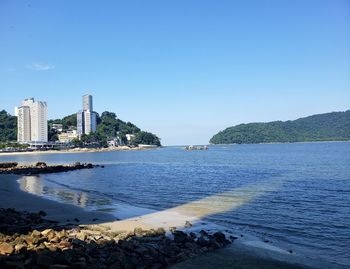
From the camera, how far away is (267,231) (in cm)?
1602

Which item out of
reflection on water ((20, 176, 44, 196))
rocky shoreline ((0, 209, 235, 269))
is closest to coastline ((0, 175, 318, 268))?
rocky shoreline ((0, 209, 235, 269))

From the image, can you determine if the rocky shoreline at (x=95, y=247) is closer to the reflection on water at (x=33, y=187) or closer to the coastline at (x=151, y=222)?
the coastline at (x=151, y=222)

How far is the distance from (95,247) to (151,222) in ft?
21.8

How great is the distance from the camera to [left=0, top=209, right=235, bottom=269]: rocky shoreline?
9.41m

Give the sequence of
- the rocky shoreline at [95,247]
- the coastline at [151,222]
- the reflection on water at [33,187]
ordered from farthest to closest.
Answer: the reflection on water at [33,187]
the coastline at [151,222]
the rocky shoreline at [95,247]

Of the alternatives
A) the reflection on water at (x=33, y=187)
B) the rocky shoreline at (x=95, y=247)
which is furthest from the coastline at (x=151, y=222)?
the reflection on water at (x=33, y=187)

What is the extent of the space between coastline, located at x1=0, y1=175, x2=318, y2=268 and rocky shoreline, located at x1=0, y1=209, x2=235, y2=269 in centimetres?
61

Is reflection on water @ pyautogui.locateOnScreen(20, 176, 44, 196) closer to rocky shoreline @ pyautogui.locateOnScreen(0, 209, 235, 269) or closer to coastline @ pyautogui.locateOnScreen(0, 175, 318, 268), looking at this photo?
coastline @ pyautogui.locateOnScreen(0, 175, 318, 268)

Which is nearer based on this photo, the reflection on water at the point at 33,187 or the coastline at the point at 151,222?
the coastline at the point at 151,222

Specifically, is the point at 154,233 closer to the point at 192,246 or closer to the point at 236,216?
the point at 192,246

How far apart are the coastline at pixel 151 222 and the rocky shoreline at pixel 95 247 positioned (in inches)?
24.0

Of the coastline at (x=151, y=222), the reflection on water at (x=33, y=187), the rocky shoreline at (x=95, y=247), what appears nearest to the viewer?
the rocky shoreline at (x=95, y=247)

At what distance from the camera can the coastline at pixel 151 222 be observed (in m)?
11.4

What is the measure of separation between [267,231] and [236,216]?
3335 mm
